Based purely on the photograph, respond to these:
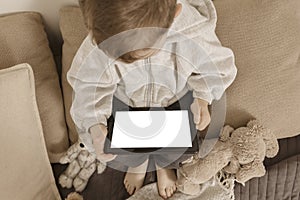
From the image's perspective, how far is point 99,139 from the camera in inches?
40.9

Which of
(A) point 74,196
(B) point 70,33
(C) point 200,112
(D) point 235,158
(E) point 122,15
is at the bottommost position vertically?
(A) point 74,196

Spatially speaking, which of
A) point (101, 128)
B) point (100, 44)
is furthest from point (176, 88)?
point (100, 44)

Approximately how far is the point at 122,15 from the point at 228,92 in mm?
445


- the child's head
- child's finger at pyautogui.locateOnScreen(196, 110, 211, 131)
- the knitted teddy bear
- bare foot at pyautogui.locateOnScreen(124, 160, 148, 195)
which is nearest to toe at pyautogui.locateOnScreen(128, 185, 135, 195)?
bare foot at pyautogui.locateOnScreen(124, 160, 148, 195)

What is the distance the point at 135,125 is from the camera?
0.99 meters

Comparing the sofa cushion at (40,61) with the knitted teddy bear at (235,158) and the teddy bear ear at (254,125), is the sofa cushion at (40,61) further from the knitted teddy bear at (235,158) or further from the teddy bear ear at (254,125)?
the teddy bear ear at (254,125)

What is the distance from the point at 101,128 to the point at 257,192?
0.41m

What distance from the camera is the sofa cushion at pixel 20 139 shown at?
3.26 ft

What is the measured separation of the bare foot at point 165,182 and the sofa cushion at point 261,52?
0.65ft

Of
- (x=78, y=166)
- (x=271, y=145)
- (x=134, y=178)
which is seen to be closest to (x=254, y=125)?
(x=271, y=145)

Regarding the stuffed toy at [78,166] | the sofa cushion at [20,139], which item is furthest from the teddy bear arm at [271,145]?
the sofa cushion at [20,139]

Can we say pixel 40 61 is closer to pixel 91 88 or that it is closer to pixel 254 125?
pixel 91 88

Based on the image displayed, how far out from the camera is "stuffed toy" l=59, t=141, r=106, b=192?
1.12 m

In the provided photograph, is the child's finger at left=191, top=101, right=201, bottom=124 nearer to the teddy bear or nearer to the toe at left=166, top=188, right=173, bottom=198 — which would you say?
the toe at left=166, top=188, right=173, bottom=198
